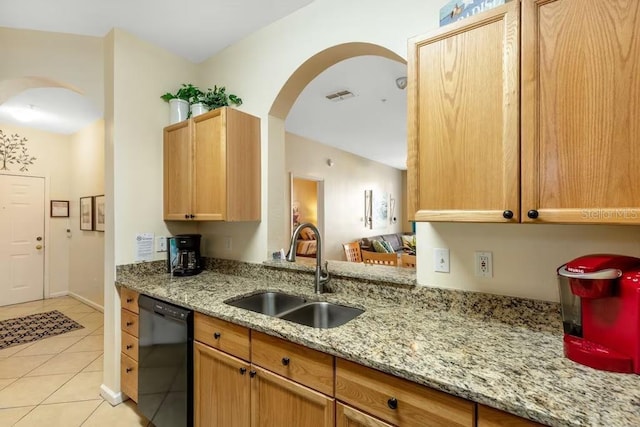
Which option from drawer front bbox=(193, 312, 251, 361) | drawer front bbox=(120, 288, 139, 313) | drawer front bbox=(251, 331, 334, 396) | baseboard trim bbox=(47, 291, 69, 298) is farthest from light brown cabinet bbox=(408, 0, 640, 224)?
baseboard trim bbox=(47, 291, 69, 298)

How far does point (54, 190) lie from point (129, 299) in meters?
4.03

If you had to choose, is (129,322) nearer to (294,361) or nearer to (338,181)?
(294,361)

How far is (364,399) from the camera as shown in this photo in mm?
1041

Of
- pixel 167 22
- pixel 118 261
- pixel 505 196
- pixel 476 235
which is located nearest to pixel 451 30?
pixel 505 196

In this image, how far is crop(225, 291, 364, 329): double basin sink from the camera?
1.60 m

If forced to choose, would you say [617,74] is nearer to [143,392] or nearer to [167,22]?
[167,22]

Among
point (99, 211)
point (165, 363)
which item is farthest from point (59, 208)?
point (165, 363)

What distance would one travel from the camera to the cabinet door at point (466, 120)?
3.39 ft

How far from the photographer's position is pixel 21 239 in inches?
178

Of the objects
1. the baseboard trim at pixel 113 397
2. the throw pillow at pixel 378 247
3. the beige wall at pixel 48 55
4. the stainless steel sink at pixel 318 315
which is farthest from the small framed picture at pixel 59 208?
the throw pillow at pixel 378 247

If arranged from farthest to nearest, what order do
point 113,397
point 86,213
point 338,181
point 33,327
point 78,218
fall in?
point 338,181
point 78,218
point 86,213
point 33,327
point 113,397

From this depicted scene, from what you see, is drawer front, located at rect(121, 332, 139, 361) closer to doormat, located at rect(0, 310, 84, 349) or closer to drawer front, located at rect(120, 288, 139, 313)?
drawer front, located at rect(120, 288, 139, 313)

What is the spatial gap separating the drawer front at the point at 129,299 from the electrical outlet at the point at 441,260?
1835mm

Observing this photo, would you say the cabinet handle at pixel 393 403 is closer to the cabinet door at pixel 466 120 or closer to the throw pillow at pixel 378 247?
the cabinet door at pixel 466 120
